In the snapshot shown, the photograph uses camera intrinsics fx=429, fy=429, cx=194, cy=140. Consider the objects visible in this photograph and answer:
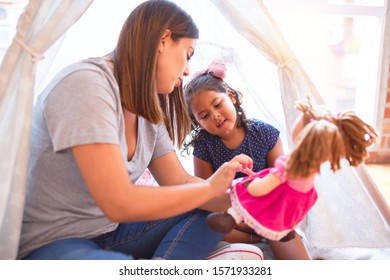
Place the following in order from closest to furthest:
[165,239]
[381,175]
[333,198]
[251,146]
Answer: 1. [165,239]
2. [333,198]
3. [251,146]
4. [381,175]

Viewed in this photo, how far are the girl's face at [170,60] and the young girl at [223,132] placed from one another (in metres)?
0.30

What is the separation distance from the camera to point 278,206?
0.98 m

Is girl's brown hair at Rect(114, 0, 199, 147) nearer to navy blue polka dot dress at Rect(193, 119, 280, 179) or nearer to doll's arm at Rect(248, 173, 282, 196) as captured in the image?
doll's arm at Rect(248, 173, 282, 196)

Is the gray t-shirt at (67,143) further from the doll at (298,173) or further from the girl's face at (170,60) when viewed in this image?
the doll at (298,173)

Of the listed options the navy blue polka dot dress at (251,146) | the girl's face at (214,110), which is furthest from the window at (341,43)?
the girl's face at (214,110)

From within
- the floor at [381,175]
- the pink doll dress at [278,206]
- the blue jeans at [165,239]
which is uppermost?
the pink doll dress at [278,206]

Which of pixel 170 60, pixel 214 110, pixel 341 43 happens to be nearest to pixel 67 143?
pixel 170 60

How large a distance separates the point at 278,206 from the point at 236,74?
2.61 feet

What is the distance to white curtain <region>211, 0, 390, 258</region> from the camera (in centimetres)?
136

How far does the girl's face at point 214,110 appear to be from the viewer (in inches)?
56.8

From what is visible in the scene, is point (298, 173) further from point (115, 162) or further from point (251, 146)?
point (251, 146)

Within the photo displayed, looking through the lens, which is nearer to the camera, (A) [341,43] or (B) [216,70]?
(B) [216,70]

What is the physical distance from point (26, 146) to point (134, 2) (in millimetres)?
731
